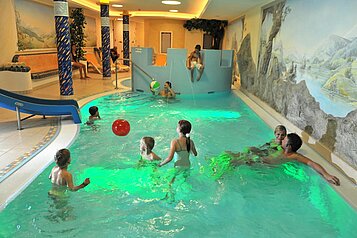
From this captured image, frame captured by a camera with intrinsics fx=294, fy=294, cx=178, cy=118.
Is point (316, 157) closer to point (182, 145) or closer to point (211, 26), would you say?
point (182, 145)

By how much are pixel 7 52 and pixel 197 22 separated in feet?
44.2

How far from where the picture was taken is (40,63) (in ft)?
41.0

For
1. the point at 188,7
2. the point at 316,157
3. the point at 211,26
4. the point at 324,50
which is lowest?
the point at 316,157

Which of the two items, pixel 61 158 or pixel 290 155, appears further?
pixel 290 155

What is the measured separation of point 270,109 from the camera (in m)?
7.98

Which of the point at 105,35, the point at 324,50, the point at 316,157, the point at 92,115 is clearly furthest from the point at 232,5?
the point at 316,157

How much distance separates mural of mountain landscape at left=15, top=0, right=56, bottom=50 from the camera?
11.0m

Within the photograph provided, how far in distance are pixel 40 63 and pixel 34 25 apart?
154cm

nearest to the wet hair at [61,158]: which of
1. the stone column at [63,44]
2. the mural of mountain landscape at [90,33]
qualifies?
the stone column at [63,44]

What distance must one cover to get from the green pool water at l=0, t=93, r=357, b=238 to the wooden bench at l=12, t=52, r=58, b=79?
623 cm

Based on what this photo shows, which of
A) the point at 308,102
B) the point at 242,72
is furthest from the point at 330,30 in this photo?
the point at 242,72

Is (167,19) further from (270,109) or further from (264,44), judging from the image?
(270,109)

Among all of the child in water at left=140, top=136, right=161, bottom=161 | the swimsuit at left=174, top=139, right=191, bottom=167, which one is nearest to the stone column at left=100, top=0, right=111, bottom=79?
the child in water at left=140, top=136, right=161, bottom=161

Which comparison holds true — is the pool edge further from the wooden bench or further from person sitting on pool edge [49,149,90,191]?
the wooden bench
